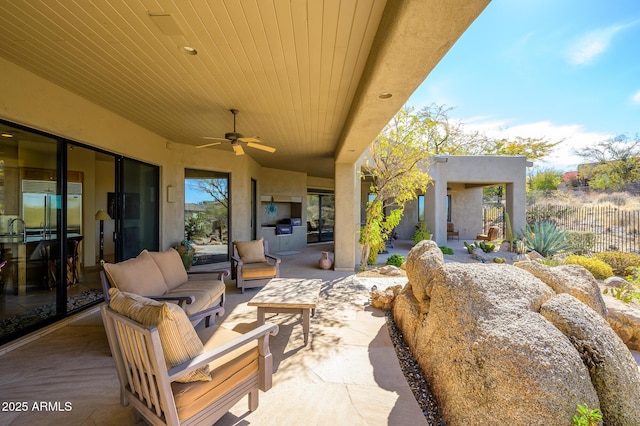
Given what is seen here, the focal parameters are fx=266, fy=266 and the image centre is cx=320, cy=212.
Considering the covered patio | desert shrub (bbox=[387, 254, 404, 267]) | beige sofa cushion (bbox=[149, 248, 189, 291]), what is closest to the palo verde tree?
desert shrub (bbox=[387, 254, 404, 267])

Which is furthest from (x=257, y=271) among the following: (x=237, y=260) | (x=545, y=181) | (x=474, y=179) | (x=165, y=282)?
(x=545, y=181)

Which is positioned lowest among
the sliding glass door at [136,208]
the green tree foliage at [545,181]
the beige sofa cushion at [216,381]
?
the beige sofa cushion at [216,381]

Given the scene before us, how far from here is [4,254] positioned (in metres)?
3.06

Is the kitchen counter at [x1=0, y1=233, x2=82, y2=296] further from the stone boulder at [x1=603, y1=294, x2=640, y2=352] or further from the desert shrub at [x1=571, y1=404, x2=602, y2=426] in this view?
the stone boulder at [x1=603, y1=294, x2=640, y2=352]

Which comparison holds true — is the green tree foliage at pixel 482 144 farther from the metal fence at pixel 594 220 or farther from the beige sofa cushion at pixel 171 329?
the beige sofa cushion at pixel 171 329

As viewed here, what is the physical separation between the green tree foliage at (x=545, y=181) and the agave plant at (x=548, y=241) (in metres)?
14.6

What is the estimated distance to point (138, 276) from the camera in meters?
3.04

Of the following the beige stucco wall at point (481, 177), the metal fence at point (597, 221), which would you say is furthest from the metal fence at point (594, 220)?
the beige stucco wall at point (481, 177)

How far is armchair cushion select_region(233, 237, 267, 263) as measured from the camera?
211 inches

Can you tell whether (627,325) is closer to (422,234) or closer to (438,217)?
(422,234)

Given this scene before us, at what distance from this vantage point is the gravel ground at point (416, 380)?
6.70 feet

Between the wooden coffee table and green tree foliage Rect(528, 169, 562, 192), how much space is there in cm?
2257

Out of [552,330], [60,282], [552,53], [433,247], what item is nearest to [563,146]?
[552,53]

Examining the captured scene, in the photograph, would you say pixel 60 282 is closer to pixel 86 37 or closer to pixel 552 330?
pixel 86 37
